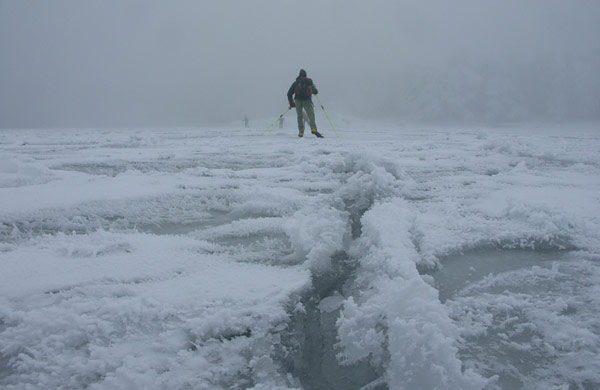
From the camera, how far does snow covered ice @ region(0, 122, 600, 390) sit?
95 centimetres

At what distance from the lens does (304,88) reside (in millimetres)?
9414

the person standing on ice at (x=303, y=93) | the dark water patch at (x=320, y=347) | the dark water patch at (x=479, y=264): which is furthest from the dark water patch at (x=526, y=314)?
the person standing on ice at (x=303, y=93)

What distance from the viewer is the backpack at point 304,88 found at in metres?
9.41

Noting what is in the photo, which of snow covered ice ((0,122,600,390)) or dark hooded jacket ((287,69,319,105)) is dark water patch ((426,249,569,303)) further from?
dark hooded jacket ((287,69,319,105))

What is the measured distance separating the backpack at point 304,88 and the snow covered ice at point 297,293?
23.5ft

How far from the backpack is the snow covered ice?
7150 mm

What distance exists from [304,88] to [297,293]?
8.67m

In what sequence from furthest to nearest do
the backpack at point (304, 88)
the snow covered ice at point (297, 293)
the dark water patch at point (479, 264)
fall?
the backpack at point (304, 88) → the dark water patch at point (479, 264) → the snow covered ice at point (297, 293)

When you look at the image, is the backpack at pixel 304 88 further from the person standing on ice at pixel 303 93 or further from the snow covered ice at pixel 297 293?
the snow covered ice at pixel 297 293

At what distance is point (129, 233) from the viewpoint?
196cm

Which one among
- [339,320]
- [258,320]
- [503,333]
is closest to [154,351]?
[258,320]

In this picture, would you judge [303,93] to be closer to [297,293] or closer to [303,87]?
[303,87]

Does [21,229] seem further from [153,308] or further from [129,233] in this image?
[153,308]

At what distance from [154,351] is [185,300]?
242 millimetres
